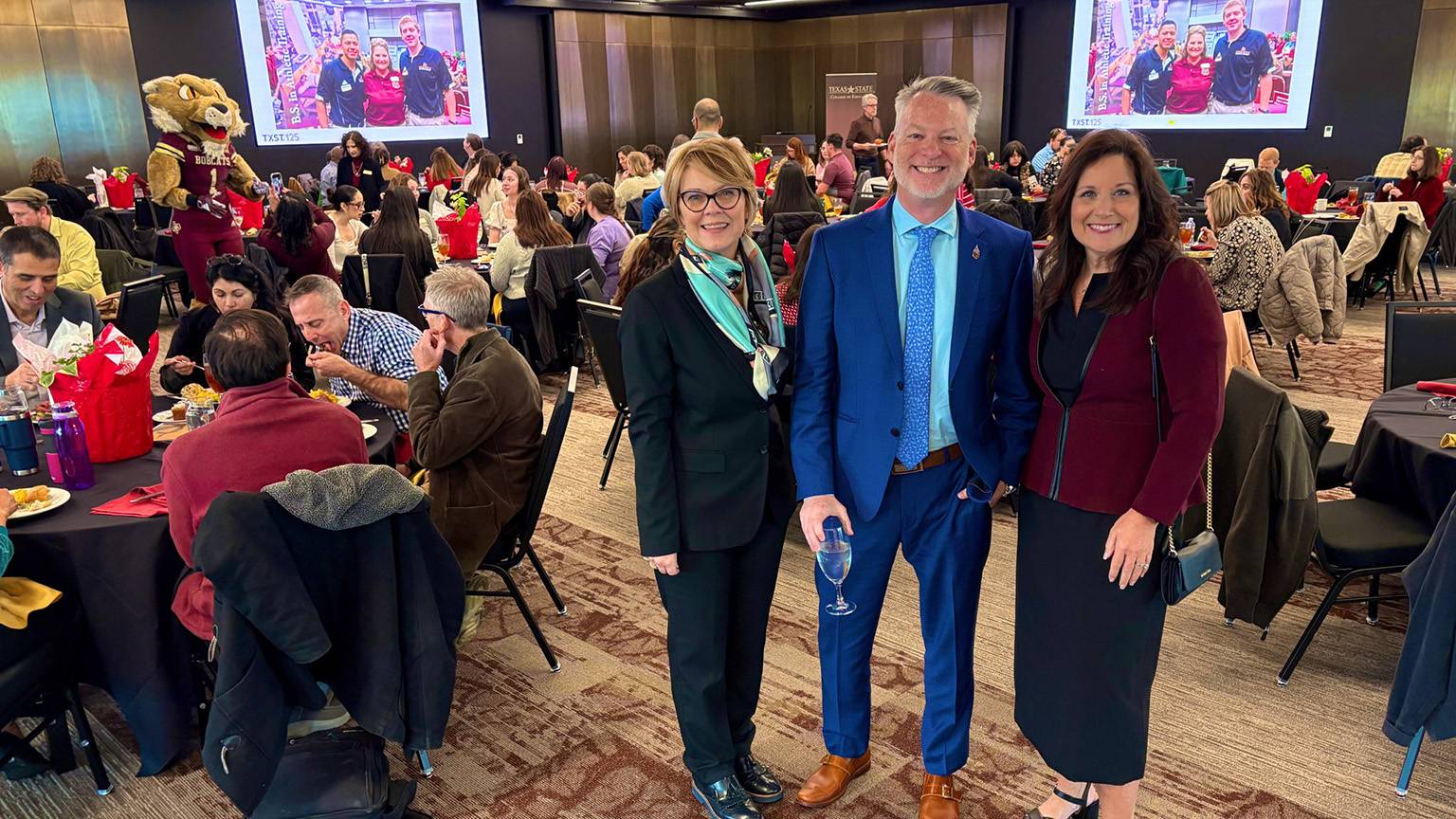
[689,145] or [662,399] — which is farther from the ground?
[689,145]

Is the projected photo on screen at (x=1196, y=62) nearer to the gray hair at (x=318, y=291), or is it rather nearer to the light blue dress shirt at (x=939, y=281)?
the gray hair at (x=318, y=291)

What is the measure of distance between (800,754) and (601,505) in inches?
87.1

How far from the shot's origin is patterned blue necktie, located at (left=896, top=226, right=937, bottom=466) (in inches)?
84.0

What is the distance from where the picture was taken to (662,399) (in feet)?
7.15

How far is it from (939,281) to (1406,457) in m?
2.02

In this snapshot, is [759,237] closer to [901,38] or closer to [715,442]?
[715,442]

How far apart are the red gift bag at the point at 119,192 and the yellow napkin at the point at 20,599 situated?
9.55 m

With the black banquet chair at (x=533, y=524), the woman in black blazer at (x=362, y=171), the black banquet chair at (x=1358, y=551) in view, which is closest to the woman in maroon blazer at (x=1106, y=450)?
the black banquet chair at (x=1358, y=551)

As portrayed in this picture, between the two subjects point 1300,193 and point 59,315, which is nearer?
point 59,315

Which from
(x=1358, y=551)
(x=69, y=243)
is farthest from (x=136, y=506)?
(x=69, y=243)

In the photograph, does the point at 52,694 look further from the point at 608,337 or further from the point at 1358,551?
the point at 1358,551

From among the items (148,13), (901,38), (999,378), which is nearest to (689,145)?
(999,378)

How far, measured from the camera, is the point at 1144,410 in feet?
6.36

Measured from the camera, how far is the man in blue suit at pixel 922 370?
2.10 m
